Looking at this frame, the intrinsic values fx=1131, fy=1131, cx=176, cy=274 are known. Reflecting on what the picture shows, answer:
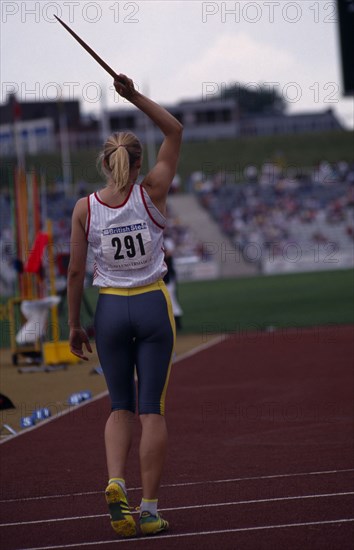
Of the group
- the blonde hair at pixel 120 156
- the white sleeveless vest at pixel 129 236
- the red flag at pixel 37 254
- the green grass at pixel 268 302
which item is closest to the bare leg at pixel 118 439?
the white sleeveless vest at pixel 129 236

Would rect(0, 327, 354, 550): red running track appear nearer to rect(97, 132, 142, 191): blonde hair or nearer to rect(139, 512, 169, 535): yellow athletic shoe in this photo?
rect(139, 512, 169, 535): yellow athletic shoe

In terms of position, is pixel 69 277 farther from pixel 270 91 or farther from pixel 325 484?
pixel 270 91

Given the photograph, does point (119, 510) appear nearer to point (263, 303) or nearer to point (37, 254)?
point (37, 254)

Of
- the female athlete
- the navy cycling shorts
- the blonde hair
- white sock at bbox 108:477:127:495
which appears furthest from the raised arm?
white sock at bbox 108:477:127:495

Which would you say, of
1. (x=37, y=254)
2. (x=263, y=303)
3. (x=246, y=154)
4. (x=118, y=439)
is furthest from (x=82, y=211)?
(x=246, y=154)

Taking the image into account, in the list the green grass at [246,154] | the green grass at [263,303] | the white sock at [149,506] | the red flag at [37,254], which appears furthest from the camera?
the green grass at [246,154]

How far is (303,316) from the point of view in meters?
24.7

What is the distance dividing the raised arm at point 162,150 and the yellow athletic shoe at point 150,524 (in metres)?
1.57

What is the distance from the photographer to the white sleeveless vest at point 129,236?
19.0 feet

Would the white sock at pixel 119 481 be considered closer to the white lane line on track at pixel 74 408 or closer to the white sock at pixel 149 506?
Answer: the white sock at pixel 149 506

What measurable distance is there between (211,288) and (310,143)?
49287 mm

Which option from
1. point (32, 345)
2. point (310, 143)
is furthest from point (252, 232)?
point (32, 345)

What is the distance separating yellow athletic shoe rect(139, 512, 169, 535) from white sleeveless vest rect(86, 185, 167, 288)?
1.17 m

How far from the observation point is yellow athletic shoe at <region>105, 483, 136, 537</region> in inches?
222
